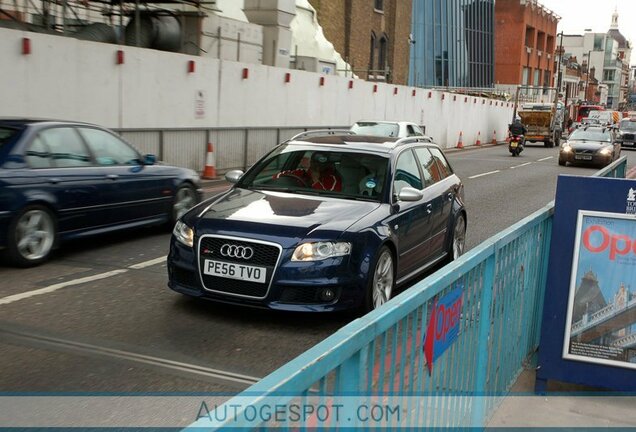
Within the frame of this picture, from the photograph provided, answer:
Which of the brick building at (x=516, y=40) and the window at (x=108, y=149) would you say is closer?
the window at (x=108, y=149)

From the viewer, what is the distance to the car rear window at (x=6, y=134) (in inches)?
295

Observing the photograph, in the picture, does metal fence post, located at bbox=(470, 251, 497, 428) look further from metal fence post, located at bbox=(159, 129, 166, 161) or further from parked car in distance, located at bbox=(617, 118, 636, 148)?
parked car in distance, located at bbox=(617, 118, 636, 148)

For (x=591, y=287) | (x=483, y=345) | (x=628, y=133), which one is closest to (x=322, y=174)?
(x=591, y=287)

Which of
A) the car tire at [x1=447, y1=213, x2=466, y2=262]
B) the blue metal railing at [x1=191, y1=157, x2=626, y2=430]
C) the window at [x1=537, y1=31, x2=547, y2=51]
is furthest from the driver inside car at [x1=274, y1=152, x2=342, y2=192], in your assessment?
the window at [x1=537, y1=31, x2=547, y2=51]

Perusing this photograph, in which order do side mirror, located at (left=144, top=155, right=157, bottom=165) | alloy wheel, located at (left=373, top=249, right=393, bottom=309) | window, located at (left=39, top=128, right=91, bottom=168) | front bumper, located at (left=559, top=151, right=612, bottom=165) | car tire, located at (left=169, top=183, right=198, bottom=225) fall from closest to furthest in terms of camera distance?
alloy wheel, located at (left=373, top=249, right=393, bottom=309)
window, located at (left=39, top=128, right=91, bottom=168)
side mirror, located at (left=144, top=155, right=157, bottom=165)
car tire, located at (left=169, top=183, right=198, bottom=225)
front bumper, located at (left=559, top=151, right=612, bottom=165)

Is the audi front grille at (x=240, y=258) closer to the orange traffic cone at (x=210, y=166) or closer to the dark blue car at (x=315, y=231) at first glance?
the dark blue car at (x=315, y=231)

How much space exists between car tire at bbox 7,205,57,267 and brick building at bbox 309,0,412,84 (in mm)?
34800

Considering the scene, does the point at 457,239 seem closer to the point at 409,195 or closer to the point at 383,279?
the point at 409,195

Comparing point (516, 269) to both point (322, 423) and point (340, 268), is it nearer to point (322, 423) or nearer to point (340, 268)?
point (340, 268)

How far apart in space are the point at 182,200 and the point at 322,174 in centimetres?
358

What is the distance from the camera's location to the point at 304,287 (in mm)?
5613

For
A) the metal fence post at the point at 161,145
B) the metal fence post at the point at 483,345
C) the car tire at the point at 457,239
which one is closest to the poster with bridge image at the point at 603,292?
the metal fence post at the point at 483,345

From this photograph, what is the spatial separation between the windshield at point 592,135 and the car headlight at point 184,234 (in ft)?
82.4

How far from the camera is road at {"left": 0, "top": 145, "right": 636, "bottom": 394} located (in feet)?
15.0
